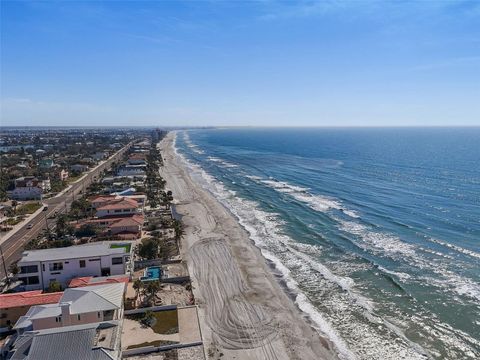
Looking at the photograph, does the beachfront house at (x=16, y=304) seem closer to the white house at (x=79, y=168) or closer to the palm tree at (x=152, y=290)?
the palm tree at (x=152, y=290)

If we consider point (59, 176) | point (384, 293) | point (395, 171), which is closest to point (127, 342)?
point (384, 293)

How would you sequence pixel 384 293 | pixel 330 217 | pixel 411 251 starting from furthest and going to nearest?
pixel 330 217, pixel 411 251, pixel 384 293

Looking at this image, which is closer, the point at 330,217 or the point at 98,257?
the point at 98,257

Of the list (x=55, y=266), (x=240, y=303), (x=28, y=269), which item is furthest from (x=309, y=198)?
(x=28, y=269)

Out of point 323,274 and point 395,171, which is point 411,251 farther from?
point 395,171

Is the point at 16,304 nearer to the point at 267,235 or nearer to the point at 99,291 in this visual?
the point at 99,291

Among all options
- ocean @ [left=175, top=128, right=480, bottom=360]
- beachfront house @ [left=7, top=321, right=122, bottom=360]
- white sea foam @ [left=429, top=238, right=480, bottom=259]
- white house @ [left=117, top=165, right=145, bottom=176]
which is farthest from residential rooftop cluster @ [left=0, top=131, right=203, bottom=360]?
white house @ [left=117, top=165, right=145, bottom=176]

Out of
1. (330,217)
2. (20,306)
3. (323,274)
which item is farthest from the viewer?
(330,217)

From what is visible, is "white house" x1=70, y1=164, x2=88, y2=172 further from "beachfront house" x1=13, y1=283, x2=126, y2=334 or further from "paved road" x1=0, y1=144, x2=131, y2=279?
"beachfront house" x1=13, y1=283, x2=126, y2=334
